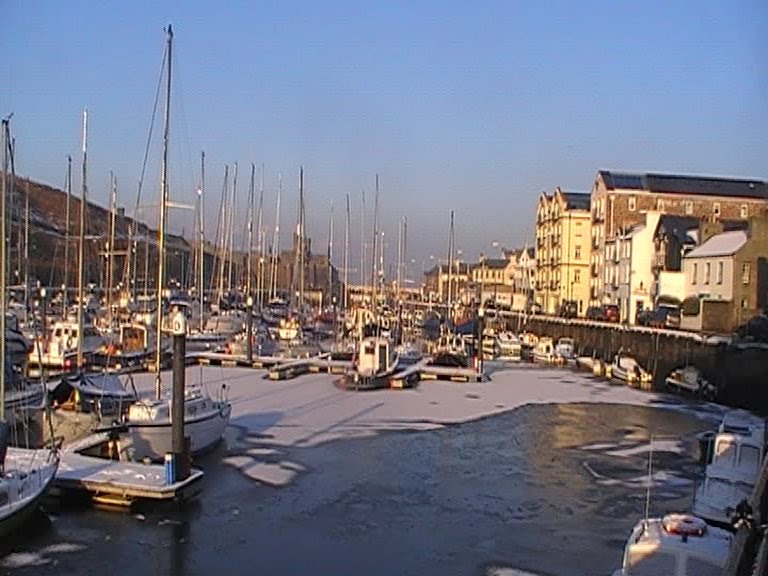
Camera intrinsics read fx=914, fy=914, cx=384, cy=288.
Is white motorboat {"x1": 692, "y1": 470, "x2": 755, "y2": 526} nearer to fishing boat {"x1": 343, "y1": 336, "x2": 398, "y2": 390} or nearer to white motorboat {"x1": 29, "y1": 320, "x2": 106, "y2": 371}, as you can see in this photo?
fishing boat {"x1": 343, "y1": 336, "x2": 398, "y2": 390}

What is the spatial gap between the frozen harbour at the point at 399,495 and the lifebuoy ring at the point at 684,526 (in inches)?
111

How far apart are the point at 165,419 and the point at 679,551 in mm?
12215

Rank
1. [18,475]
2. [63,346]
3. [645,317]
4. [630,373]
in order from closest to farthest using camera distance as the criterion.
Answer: [18,475] < [63,346] < [630,373] < [645,317]

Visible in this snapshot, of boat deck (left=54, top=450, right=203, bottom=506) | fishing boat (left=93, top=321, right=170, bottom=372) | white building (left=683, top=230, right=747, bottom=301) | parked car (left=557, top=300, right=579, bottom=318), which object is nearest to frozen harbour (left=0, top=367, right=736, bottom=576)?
boat deck (left=54, top=450, right=203, bottom=506)

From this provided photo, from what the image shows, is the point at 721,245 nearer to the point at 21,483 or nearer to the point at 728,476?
the point at 728,476

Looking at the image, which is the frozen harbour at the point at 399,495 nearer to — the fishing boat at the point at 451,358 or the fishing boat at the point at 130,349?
the fishing boat at the point at 130,349

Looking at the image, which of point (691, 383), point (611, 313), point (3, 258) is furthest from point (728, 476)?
point (611, 313)

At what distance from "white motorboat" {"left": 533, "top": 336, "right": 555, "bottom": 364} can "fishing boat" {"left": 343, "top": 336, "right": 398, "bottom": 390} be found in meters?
17.3

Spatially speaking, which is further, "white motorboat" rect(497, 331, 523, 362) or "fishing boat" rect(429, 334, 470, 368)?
"white motorboat" rect(497, 331, 523, 362)

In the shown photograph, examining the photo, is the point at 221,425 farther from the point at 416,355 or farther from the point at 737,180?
the point at 737,180

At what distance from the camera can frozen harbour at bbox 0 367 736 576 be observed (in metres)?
13.6

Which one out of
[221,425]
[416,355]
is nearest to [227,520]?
[221,425]

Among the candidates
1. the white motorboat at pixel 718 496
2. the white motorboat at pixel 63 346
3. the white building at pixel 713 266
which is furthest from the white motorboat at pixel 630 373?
the white motorboat at pixel 718 496

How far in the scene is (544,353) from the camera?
51.8m
